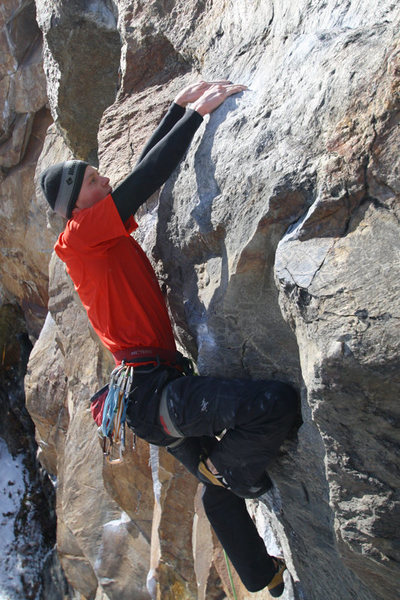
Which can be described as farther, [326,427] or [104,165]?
[104,165]

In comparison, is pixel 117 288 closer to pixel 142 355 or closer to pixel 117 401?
pixel 142 355

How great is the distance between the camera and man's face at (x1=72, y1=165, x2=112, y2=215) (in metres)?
2.69

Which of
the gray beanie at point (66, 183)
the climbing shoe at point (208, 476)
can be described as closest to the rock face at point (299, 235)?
the climbing shoe at point (208, 476)

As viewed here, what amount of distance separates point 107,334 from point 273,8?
6.02 ft

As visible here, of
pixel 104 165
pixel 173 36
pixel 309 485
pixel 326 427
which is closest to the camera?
pixel 326 427

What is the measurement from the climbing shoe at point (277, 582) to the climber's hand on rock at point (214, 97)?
250 centimetres

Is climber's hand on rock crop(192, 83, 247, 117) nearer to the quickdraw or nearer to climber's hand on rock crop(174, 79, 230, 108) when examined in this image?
climber's hand on rock crop(174, 79, 230, 108)

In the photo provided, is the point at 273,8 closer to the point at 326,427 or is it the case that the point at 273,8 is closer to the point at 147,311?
the point at 147,311

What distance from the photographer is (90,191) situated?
2697mm

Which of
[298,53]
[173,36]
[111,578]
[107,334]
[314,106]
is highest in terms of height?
[173,36]

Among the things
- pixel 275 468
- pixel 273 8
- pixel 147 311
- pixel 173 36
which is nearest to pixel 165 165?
pixel 147 311

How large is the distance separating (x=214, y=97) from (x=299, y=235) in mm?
1024

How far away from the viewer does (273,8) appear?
273 cm

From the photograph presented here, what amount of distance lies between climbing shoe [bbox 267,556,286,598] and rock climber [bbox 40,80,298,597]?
3.0 inches
